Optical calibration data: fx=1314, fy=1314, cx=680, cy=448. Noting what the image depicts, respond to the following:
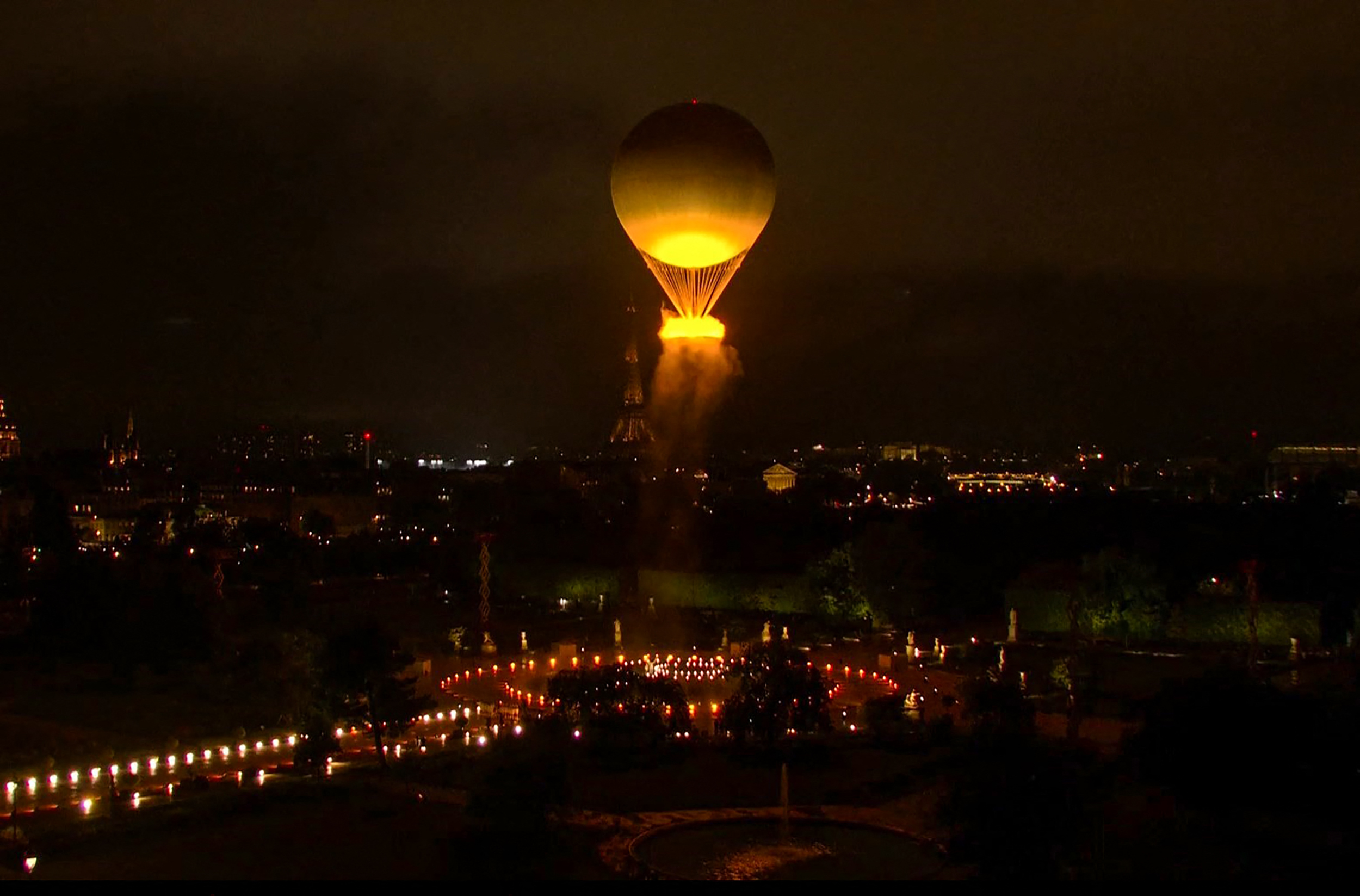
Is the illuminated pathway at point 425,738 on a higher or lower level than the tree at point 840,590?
lower

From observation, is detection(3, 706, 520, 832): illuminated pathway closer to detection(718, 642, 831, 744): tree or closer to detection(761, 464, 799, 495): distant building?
detection(718, 642, 831, 744): tree

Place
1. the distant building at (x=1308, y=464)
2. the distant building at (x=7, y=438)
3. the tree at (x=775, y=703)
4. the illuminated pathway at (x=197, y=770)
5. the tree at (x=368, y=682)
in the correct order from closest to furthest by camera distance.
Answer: the illuminated pathway at (x=197, y=770), the tree at (x=368, y=682), the tree at (x=775, y=703), the distant building at (x=1308, y=464), the distant building at (x=7, y=438)

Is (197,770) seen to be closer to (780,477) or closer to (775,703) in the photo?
(775,703)

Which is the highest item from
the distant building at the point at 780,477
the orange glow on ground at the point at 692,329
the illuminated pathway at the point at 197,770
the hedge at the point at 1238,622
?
the distant building at the point at 780,477

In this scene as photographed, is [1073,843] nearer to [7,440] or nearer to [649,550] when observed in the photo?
[649,550]

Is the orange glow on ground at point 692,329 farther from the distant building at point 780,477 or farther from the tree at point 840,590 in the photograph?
the distant building at point 780,477

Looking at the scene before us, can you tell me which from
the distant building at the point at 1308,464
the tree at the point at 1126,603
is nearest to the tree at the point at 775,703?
the tree at the point at 1126,603

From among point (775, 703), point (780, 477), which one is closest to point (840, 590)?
point (775, 703)
